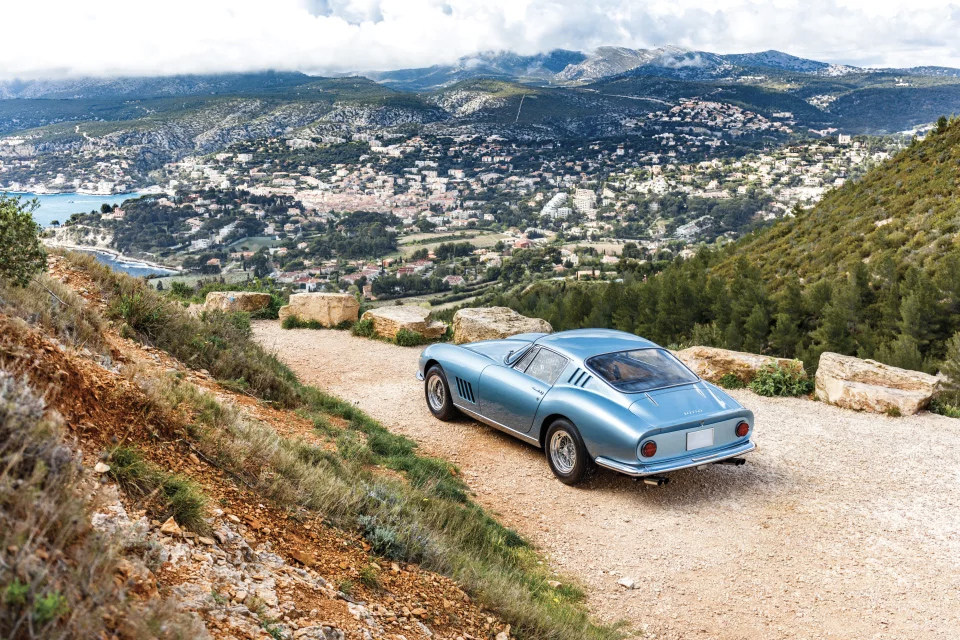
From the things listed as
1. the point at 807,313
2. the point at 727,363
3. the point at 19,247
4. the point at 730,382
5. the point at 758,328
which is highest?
the point at 19,247

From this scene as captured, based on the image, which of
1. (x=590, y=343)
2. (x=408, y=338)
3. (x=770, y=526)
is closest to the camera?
(x=770, y=526)

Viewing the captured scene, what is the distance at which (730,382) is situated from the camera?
994cm

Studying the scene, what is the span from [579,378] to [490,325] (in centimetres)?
688

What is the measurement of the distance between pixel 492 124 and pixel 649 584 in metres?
170

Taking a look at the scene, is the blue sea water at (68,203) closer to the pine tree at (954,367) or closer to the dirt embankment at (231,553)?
the dirt embankment at (231,553)

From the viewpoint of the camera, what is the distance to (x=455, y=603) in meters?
3.71

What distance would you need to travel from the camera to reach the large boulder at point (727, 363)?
990 cm

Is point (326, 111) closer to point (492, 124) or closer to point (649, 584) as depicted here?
point (492, 124)

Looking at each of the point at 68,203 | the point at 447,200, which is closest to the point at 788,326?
the point at 68,203

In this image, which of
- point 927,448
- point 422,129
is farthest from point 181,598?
point 422,129

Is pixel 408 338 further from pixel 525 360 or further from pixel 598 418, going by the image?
pixel 598 418

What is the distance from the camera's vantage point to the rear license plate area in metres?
5.85

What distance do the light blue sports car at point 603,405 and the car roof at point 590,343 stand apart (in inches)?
0.4

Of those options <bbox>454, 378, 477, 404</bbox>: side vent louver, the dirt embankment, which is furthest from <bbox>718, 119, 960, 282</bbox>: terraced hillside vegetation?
the dirt embankment
